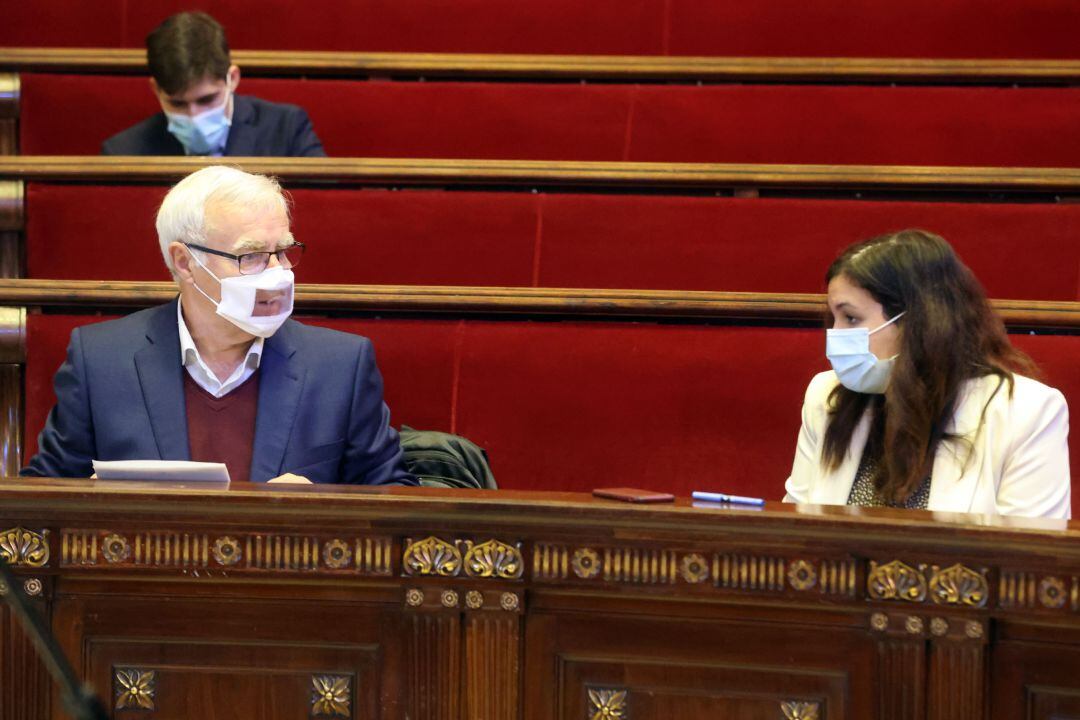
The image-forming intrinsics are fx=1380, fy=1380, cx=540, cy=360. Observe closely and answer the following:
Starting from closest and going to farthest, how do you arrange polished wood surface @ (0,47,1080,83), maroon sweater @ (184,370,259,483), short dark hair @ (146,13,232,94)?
maroon sweater @ (184,370,259,483), short dark hair @ (146,13,232,94), polished wood surface @ (0,47,1080,83)

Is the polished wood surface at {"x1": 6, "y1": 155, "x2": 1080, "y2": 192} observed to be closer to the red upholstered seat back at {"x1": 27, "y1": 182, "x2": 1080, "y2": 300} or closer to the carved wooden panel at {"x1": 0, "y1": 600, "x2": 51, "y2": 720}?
the red upholstered seat back at {"x1": 27, "y1": 182, "x2": 1080, "y2": 300}

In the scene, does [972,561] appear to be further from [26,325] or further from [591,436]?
[26,325]

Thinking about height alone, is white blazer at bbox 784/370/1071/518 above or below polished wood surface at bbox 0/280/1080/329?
below

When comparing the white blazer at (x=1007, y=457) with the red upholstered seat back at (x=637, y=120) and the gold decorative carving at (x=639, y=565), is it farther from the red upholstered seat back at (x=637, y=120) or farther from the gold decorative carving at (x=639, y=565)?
the red upholstered seat back at (x=637, y=120)

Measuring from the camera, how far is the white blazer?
1.37 metres

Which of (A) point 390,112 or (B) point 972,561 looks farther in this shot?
(A) point 390,112

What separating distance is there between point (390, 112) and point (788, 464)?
3.19ft

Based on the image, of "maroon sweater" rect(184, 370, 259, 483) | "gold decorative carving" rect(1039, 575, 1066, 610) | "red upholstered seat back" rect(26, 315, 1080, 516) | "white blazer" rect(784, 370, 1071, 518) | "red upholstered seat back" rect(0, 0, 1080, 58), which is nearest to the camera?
"gold decorative carving" rect(1039, 575, 1066, 610)

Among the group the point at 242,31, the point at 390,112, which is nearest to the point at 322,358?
the point at 390,112

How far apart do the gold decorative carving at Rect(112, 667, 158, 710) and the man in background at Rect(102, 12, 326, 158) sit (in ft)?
4.06

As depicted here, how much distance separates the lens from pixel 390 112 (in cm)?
233

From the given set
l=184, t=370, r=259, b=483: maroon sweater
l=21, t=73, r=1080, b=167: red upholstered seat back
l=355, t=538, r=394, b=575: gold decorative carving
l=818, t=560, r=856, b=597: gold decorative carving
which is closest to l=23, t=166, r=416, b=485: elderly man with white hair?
l=184, t=370, r=259, b=483: maroon sweater

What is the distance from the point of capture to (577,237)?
1.97 metres

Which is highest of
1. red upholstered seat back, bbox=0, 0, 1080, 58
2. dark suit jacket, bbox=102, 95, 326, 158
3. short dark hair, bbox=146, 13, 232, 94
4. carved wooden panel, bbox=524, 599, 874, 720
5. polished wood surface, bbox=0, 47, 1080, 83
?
red upholstered seat back, bbox=0, 0, 1080, 58
